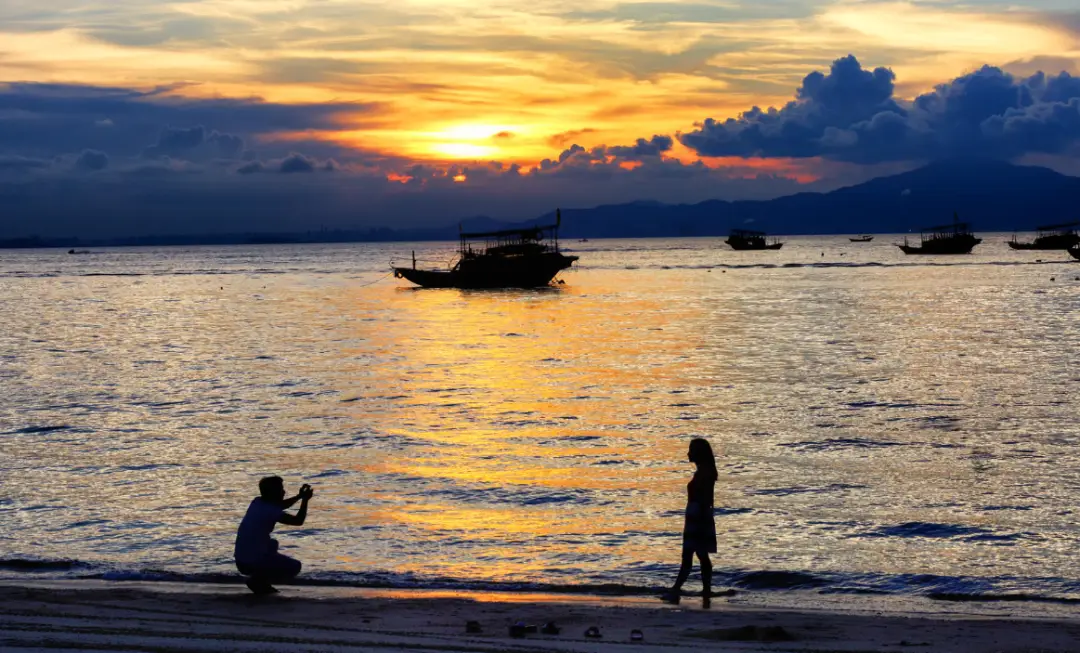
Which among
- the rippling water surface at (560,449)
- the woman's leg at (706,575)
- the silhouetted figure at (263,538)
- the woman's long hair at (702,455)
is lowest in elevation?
the rippling water surface at (560,449)

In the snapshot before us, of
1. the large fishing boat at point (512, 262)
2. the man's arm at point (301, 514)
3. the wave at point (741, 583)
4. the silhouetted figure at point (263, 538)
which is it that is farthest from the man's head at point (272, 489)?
the large fishing boat at point (512, 262)

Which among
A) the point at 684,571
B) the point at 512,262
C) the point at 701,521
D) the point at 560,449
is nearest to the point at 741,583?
the point at 684,571

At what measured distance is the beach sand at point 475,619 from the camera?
9609mm

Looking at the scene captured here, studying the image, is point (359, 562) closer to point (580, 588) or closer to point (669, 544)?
point (580, 588)

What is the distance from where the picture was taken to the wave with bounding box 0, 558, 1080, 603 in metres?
12.9

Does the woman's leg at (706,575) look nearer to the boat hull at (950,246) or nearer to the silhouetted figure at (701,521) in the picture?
the silhouetted figure at (701,521)

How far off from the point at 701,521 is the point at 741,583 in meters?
1.74

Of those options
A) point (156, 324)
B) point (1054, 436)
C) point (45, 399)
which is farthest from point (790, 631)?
point (156, 324)

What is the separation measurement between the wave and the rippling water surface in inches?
2.8

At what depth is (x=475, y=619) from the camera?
1099 centimetres

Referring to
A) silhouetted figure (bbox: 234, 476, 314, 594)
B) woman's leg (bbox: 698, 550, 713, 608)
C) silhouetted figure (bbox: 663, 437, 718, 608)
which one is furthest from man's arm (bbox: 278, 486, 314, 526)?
woman's leg (bbox: 698, 550, 713, 608)

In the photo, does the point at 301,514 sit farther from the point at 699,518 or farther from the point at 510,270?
the point at 510,270

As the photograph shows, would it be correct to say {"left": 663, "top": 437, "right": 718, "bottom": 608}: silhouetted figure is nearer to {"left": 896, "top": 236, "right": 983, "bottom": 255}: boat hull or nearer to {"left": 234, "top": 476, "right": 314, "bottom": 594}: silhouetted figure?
{"left": 234, "top": 476, "right": 314, "bottom": 594}: silhouetted figure

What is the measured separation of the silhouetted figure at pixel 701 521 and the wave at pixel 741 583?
2.07 feet
